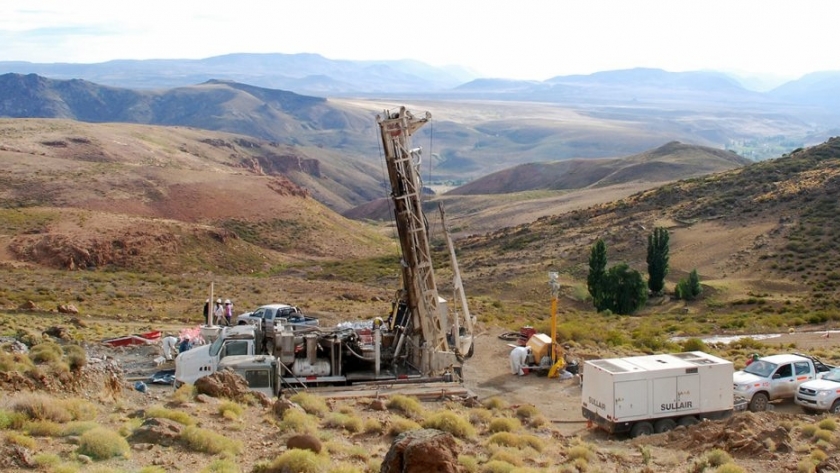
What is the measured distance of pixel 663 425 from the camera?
58.1ft

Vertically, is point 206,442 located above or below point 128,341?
above

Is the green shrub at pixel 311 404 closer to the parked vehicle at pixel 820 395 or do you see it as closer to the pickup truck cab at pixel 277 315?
the parked vehicle at pixel 820 395

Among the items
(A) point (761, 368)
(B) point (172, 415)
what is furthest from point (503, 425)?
(A) point (761, 368)

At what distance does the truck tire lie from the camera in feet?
66.4

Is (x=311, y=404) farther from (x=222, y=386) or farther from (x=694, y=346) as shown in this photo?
(x=694, y=346)

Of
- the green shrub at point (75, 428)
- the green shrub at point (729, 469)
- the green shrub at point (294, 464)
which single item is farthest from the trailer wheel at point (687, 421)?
the green shrub at point (75, 428)

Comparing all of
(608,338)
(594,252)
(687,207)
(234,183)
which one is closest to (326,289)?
(594,252)

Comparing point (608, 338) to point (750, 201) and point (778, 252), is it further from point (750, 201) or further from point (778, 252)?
point (750, 201)

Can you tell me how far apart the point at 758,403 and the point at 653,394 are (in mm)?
4134

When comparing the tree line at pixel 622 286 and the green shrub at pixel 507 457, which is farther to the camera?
the tree line at pixel 622 286

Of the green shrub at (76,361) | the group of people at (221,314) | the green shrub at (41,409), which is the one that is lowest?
the group of people at (221,314)

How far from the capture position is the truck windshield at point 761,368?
2061 centimetres

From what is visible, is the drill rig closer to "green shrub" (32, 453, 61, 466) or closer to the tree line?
"green shrub" (32, 453, 61, 466)

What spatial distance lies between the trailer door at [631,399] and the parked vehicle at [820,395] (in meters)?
4.74
